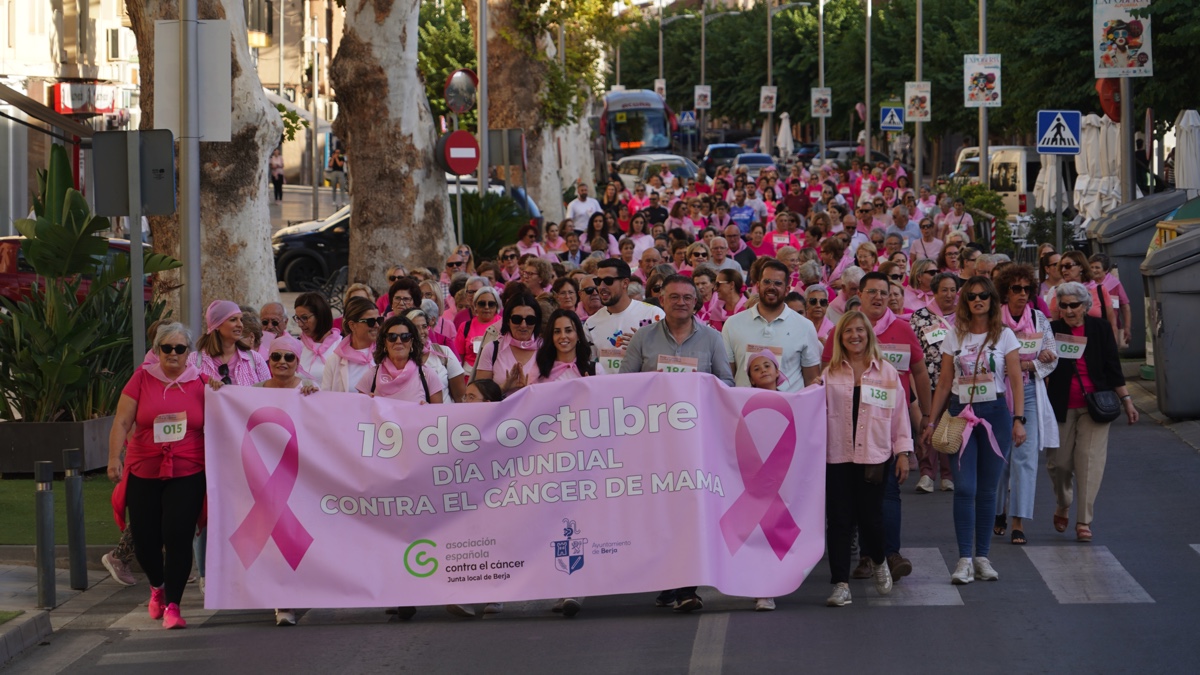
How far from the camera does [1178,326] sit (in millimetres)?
16000

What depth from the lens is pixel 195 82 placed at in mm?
12672

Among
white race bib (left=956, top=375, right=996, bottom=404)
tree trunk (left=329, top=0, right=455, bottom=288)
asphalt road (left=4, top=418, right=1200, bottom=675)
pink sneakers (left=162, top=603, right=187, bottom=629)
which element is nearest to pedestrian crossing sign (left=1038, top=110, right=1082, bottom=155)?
tree trunk (left=329, top=0, right=455, bottom=288)

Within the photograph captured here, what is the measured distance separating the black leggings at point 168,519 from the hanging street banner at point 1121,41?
58.1ft

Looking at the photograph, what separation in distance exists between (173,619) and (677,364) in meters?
2.87

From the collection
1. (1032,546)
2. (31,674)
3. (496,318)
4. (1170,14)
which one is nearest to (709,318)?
(496,318)

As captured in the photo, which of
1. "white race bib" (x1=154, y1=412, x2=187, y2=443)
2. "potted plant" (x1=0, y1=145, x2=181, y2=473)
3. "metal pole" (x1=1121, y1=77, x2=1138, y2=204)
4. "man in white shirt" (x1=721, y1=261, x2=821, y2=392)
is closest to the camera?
"white race bib" (x1=154, y1=412, x2=187, y2=443)

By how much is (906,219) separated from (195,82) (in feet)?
39.6

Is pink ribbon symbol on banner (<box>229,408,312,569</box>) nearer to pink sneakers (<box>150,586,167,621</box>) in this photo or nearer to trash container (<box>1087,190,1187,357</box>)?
pink sneakers (<box>150,586,167,621</box>)

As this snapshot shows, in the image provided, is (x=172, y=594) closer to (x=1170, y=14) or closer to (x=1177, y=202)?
(x=1177, y=202)

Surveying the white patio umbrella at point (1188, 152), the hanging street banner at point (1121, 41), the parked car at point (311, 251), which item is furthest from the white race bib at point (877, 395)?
the parked car at point (311, 251)

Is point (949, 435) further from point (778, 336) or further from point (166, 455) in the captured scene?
point (166, 455)

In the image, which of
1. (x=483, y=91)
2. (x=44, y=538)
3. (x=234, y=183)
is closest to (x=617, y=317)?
(x=44, y=538)

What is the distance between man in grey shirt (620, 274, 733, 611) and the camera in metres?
9.97

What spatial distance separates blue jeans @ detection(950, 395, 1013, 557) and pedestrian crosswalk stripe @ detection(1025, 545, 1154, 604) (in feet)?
1.40
